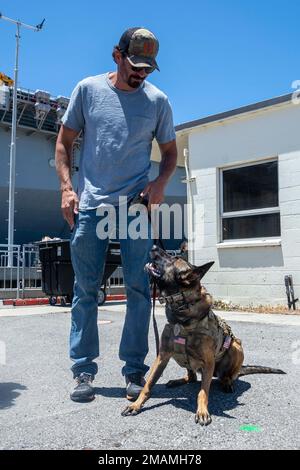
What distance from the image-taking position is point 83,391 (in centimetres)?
303

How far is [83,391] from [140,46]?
A: 2.25m

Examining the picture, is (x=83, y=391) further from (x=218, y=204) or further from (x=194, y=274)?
(x=218, y=204)

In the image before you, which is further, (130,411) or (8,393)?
(8,393)

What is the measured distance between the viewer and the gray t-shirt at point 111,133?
3.22m

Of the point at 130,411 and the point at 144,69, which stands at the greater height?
the point at 144,69

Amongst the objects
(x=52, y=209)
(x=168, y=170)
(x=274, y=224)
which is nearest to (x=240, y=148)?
(x=274, y=224)

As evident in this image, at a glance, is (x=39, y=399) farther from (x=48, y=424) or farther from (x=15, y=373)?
(x=15, y=373)

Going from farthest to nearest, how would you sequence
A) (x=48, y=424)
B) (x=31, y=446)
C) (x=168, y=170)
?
(x=168, y=170)
(x=48, y=424)
(x=31, y=446)

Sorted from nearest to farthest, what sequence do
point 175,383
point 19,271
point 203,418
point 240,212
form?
point 203,418 < point 175,383 < point 240,212 < point 19,271

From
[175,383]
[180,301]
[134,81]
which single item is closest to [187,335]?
[180,301]

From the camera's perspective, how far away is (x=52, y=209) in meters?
27.0

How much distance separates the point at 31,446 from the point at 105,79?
7.71ft

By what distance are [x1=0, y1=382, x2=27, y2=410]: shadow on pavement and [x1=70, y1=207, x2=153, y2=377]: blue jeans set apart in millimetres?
443

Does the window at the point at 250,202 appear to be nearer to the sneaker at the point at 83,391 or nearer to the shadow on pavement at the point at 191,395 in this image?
the shadow on pavement at the point at 191,395
